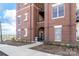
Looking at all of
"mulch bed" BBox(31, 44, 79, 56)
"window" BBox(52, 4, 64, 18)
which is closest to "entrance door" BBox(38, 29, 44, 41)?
"mulch bed" BBox(31, 44, 79, 56)

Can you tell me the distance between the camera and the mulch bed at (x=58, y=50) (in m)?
4.25

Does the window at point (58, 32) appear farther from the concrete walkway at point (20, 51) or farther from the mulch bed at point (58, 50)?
the concrete walkway at point (20, 51)

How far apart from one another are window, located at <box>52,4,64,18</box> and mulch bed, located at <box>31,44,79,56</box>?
81 centimetres

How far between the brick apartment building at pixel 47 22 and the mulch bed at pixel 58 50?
186 millimetres

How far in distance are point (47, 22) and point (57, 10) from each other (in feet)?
1.37

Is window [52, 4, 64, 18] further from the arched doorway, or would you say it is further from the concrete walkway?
the concrete walkway

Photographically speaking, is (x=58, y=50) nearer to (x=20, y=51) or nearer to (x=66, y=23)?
(x=66, y=23)

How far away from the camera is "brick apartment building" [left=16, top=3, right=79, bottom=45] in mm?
4422

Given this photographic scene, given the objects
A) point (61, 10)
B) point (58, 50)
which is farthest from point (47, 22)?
point (58, 50)

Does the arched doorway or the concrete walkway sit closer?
the concrete walkway

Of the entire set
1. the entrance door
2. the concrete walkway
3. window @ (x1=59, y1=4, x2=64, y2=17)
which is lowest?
the concrete walkway

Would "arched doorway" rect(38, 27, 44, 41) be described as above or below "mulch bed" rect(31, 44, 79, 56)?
above

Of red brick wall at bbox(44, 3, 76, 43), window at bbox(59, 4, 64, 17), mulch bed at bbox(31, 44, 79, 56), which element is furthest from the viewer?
window at bbox(59, 4, 64, 17)

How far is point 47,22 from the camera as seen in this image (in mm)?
4543
